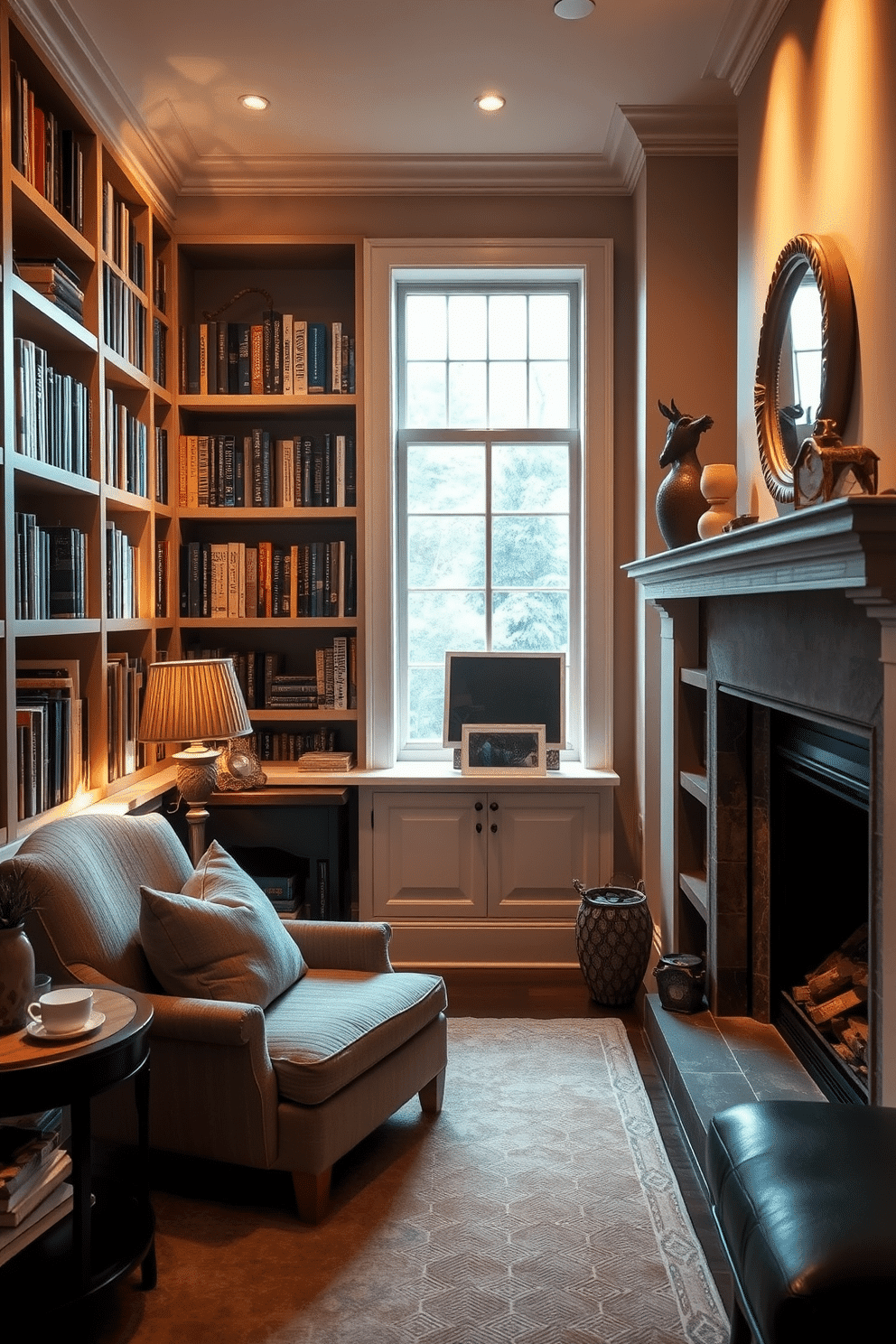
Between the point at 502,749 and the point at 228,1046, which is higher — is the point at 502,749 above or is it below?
above

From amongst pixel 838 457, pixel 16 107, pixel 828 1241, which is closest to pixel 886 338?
pixel 838 457

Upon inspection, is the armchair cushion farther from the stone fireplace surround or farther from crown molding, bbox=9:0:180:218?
crown molding, bbox=9:0:180:218

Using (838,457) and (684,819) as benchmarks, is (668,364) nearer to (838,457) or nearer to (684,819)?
(684,819)

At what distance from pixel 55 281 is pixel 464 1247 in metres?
2.62

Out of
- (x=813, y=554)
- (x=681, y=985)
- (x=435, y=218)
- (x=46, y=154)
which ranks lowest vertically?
(x=681, y=985)

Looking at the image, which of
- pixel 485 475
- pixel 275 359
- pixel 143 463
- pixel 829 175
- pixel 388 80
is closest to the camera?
pixel 829 175

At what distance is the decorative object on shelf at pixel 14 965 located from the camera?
6.39 feet

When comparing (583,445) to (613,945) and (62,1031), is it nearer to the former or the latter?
(613,945)

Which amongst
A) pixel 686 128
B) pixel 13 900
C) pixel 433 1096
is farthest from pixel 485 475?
pixel 13 900

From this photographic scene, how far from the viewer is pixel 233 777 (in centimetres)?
395

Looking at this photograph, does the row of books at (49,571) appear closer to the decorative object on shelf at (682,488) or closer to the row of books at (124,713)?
the row of books at (124,713)

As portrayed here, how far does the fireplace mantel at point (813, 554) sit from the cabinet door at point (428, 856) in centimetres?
160

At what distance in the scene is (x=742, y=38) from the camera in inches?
117

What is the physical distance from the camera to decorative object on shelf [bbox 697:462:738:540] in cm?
297
